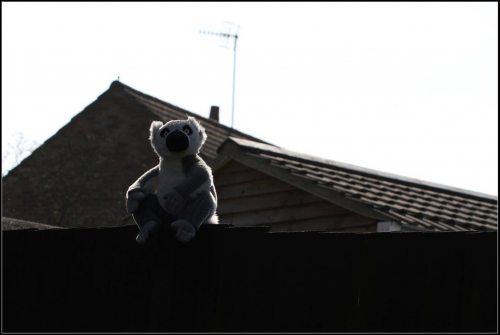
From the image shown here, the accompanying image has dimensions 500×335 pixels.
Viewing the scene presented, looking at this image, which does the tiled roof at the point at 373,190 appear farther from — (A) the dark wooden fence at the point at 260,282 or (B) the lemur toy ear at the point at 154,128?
(A) the dark wooden fence at the point at 260,282

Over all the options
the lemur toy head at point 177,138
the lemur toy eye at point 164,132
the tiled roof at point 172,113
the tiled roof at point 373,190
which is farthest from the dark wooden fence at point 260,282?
the tiled roof at point 172,113

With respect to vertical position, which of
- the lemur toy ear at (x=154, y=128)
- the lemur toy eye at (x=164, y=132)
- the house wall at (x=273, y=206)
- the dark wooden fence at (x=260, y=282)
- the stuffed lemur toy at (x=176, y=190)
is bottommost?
the dark wooden fence at (x=260, y=282)

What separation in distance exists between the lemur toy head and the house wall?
15.5 feet

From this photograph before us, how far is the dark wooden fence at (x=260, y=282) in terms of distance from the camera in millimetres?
3529

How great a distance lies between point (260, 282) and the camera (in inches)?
154

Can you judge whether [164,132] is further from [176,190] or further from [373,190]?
[373,190]

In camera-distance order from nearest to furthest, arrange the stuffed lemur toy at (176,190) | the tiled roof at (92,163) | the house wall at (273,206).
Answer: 1. the stuffed lemur toy at (176,190)
2. the house wall at (273,206)
3. the tiled roof at (92,163)

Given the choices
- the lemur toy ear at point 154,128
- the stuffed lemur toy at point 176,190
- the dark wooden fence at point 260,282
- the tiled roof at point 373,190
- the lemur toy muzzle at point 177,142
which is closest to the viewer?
the dark wooden fence at point 260,282

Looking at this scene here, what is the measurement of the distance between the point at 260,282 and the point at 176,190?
75cm

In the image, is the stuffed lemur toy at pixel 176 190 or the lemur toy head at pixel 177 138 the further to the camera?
the lemur toy head at pixel 177 138

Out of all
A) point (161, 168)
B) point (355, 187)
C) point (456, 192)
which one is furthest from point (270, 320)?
point (456, 192)

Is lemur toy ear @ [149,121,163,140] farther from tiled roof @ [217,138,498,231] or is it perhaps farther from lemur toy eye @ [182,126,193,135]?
tiled roof @ [217,138,498,231]

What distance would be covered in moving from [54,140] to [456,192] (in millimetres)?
11594

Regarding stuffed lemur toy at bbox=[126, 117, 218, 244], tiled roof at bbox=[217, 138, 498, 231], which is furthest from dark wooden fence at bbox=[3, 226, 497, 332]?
tiled roof at bbox=[217, 138, 498, 231]
